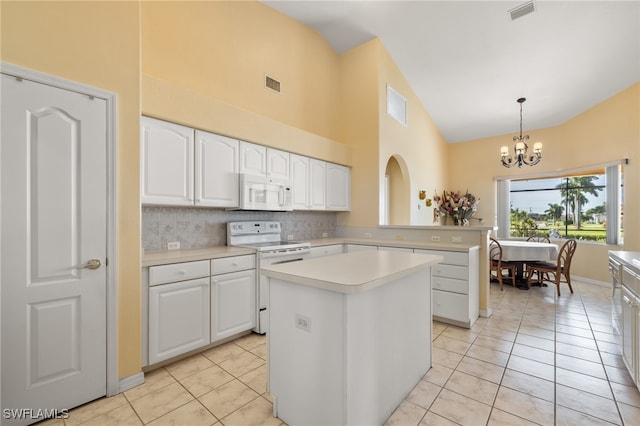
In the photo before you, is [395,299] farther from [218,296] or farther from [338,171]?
[338,171]

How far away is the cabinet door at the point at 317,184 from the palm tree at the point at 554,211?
554 cm

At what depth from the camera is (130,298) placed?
2033 mm

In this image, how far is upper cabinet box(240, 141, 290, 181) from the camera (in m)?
3.28

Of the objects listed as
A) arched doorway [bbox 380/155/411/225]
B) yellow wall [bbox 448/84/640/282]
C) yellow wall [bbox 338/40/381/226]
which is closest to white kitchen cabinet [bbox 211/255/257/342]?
yellow wall [bbox 338/40/381/226]

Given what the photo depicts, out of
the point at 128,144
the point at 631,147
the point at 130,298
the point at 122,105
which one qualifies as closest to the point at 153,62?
the point at 122,105

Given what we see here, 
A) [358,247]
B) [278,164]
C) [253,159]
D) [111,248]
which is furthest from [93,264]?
[358,247]

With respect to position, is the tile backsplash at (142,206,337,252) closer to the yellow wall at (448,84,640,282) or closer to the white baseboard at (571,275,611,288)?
the yellow wall at (448,84,640,282)

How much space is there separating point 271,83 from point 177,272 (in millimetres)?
2937

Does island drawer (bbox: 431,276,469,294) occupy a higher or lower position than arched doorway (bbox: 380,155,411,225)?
lower

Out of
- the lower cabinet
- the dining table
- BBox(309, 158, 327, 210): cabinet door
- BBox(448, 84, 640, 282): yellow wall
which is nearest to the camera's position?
the lower cabinet

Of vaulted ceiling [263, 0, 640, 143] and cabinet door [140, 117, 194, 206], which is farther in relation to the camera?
vaulted ceiling [263, 0, 640, 143]

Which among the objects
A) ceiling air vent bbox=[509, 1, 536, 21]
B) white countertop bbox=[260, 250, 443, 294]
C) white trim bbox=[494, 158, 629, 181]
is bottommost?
white countertop bbox=[260, 250, 443, 294]

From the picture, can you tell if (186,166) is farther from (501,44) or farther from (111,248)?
(501,44)

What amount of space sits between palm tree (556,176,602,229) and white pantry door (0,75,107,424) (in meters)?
7.96
